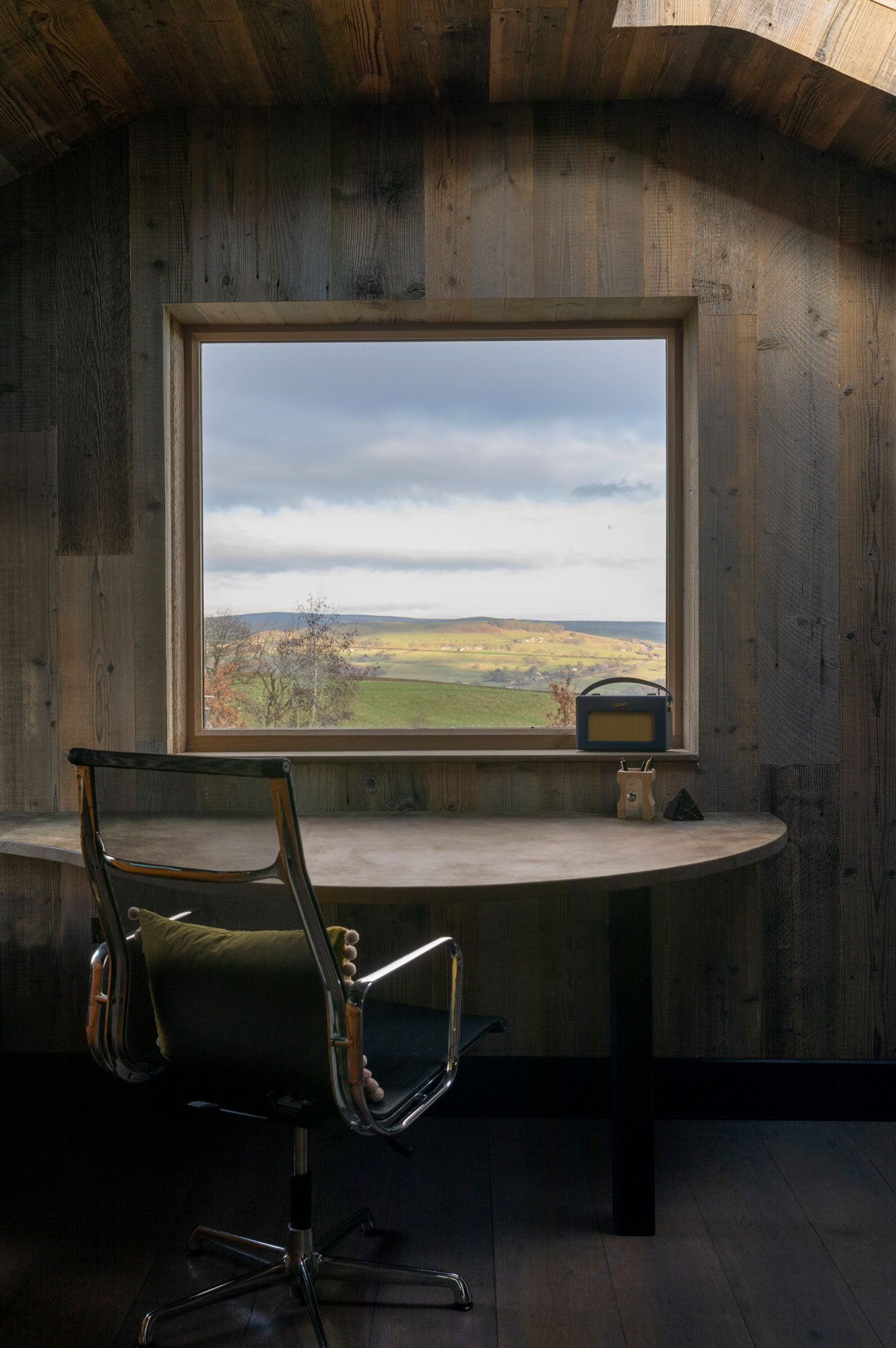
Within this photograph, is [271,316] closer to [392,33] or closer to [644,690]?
[392,33]

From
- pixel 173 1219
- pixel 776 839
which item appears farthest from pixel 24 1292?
pixel 776 839

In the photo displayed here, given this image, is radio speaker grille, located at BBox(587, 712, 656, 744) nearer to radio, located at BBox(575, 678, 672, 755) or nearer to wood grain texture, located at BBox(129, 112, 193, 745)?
radio, located at BBox(575, 678, 672, 755)

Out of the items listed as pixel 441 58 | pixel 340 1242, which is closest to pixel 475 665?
pixel 340 1242

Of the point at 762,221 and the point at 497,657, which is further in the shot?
the point at 497,657

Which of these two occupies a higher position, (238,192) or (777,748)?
(238,192)

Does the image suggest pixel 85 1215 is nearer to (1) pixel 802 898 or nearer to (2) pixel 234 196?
(1) pixel 802 898

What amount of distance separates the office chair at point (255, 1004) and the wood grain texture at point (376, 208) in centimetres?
156

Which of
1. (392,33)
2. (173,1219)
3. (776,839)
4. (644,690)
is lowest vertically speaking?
(173,1219)

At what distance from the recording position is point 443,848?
1.96m

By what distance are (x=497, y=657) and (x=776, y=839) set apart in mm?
990

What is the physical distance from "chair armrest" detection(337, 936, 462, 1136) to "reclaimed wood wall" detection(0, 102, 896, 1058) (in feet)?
3.07

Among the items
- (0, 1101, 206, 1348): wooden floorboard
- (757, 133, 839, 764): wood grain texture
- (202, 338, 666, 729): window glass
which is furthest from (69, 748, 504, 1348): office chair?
(757, 133, 839, 764): wood grain texture

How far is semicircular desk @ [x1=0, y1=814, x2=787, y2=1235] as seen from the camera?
1629 millimetres

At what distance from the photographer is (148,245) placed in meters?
2.47
